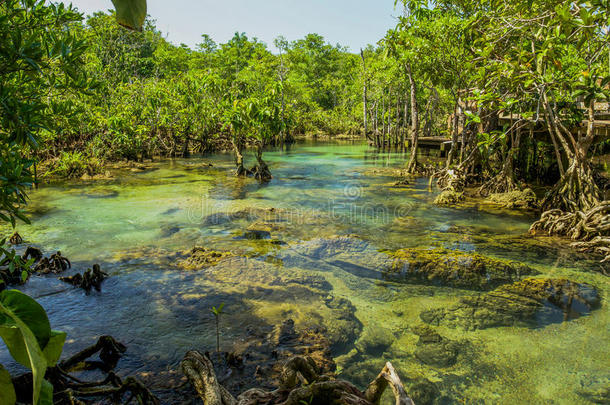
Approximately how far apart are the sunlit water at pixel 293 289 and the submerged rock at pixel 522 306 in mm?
151

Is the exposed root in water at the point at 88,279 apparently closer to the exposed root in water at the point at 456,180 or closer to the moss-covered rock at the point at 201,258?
the moss-covered rock at the point at 201,258

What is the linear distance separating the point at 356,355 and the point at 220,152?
25.3 m

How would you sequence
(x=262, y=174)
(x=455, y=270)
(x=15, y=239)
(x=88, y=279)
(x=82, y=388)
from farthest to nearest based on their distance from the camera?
(x=262, y=174) → (x=15, y=239) → (x=455, y=270) → (x=88, y=279) → (x=82, y=388)

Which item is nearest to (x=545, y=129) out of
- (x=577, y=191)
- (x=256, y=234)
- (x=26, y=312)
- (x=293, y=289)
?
(x=577, y=191)

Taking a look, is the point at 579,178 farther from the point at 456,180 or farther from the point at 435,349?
the point at 435,349

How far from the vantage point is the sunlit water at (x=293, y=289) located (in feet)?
12.7

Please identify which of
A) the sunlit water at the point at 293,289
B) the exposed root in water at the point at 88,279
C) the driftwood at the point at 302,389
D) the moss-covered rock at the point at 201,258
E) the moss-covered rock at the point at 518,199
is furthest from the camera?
the moss-covered rock at the point at 518,199

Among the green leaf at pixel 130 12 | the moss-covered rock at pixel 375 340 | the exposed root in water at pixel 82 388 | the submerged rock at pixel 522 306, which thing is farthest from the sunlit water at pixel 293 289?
the green leaf at pixel 130 12

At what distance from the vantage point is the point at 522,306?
5102mm

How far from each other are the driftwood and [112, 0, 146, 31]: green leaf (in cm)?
220

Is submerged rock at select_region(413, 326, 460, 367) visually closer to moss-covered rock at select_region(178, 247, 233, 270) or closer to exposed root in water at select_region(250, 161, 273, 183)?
moss-covered rock at select_region(178, 247, 233, 270)

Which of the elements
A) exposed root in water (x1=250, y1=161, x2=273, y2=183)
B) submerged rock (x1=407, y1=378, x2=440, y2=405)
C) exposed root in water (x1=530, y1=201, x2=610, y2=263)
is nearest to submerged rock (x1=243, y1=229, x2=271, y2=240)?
submerged rock (x1=407, y1=378, x2=440, y2=405)

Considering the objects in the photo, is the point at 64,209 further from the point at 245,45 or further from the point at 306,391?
the point at 245,45

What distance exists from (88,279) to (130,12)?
17.2 ft
